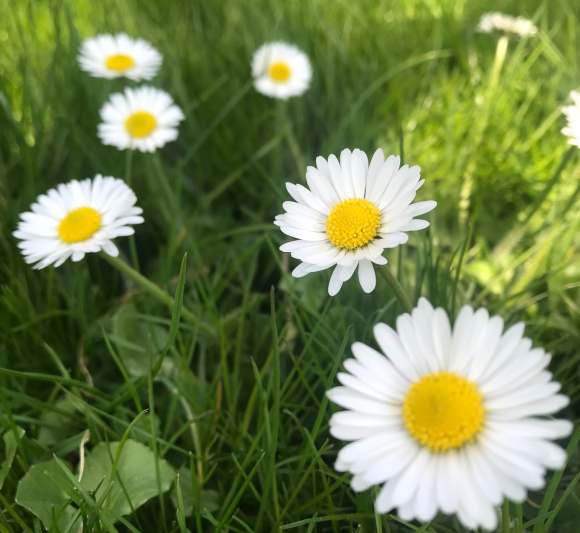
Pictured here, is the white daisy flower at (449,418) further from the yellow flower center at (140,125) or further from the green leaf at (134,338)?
the yellow flower center at (140,125)

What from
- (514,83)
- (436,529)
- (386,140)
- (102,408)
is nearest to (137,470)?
(102,408)

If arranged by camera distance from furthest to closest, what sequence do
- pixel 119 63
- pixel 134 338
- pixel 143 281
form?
pixel 119 63 → pixel 134 338 → pixel 143 281

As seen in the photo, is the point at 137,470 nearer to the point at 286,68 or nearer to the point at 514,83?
the point at 286,68

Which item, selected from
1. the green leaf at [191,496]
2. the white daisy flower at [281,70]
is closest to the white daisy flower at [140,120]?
the white daisy flower at [281,70]

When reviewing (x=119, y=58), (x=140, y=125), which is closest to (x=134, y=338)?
(x=140, y=125)

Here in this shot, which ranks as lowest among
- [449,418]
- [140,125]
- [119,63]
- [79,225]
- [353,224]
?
[449,418]

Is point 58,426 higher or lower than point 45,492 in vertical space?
higher

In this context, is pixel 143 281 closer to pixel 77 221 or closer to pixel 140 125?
pixel 77 221
